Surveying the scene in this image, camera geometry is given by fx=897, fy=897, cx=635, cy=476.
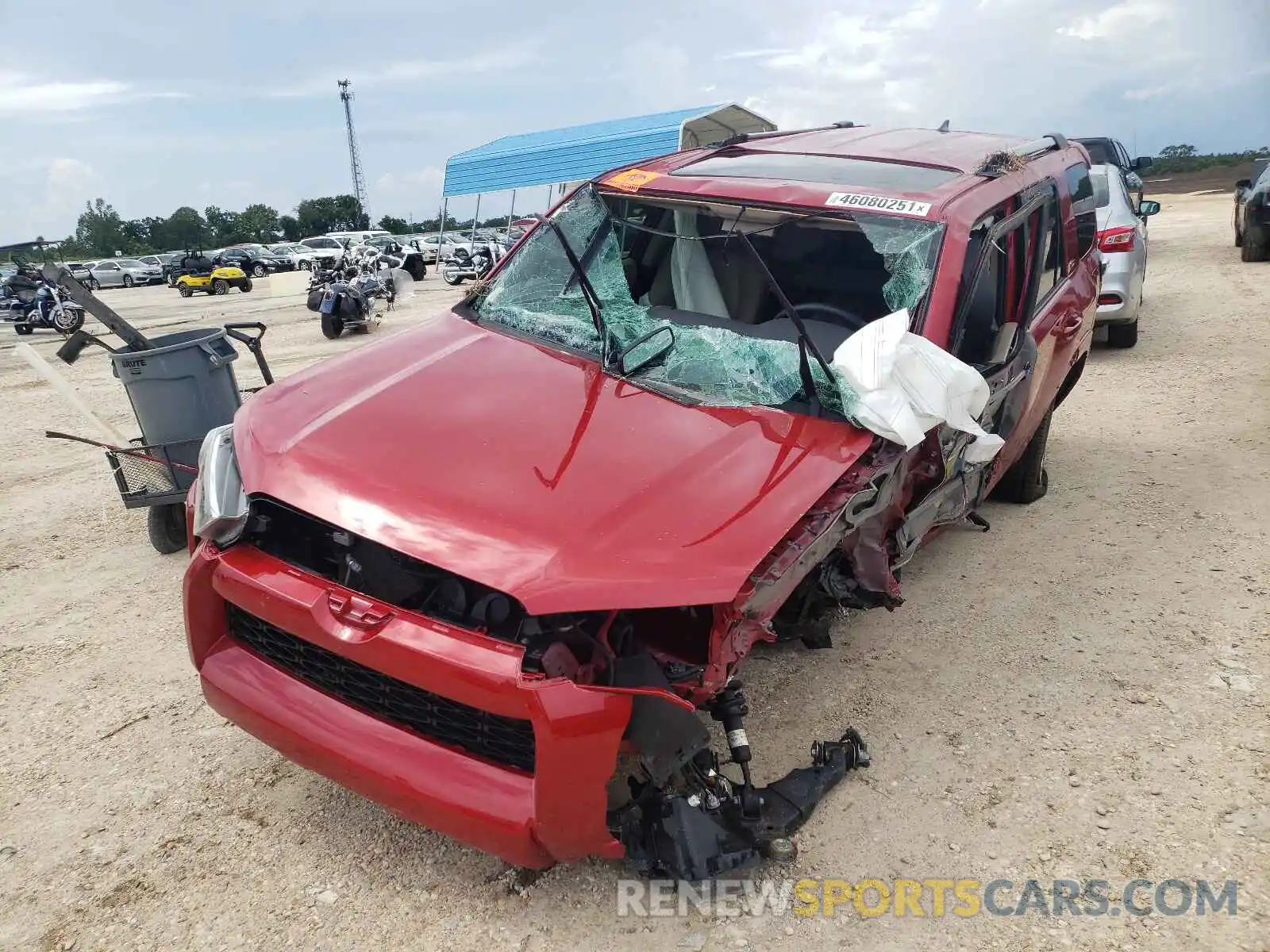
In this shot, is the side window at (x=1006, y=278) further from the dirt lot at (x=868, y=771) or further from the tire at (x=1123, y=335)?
the tire at (x=1123, y=335)

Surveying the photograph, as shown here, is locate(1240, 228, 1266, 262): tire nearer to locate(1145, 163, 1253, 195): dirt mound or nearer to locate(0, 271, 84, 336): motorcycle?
locate(0, 271, 84, 336): motorcycle

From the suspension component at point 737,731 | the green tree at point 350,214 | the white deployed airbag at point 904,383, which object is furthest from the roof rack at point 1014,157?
the green tree at point 350,214

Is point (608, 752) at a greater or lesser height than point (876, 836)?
greater

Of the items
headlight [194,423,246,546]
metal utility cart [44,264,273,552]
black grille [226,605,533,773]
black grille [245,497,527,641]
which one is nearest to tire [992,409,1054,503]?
black grille [245,497,527,641]

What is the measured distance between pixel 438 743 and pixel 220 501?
0.93m

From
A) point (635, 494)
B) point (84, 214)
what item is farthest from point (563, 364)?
point (84, 214)

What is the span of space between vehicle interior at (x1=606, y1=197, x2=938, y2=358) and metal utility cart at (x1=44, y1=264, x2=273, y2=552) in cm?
204

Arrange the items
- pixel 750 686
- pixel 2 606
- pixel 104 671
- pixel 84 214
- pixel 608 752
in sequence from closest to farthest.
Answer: pixel 608 752 < pixel 750 686 < pixel 104 671 < pixel 2 606 < pixel 84 214

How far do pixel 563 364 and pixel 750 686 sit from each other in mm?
1324

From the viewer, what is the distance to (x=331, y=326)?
40.6ft

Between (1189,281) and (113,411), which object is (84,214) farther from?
(1189,281)

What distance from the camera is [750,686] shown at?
10.6ft

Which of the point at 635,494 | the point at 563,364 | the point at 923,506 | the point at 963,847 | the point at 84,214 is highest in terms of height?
the point at 84,214

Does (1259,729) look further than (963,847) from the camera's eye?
Yes
